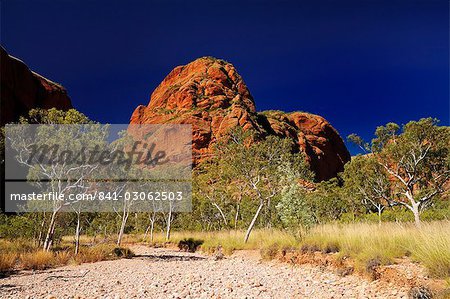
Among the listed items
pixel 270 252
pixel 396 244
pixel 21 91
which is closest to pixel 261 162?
pixel 270 252

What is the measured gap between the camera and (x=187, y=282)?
1052 cm

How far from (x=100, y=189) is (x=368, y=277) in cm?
2242

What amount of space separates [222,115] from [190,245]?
72526 millimetres

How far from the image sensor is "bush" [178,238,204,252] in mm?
29906

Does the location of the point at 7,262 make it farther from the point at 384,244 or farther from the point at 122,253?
the point at 384,244

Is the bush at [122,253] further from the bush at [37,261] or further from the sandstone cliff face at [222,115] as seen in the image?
the sandstone cliff face at [222,115]

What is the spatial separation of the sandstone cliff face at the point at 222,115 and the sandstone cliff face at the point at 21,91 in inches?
1278

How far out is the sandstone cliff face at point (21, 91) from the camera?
238 ft

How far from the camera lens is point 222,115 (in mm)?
100062

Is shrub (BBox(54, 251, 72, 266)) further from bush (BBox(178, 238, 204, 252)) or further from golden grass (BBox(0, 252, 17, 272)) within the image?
bush (BBox(178, 238, 204, 252))

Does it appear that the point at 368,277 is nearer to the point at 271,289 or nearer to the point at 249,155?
the point at 271,289

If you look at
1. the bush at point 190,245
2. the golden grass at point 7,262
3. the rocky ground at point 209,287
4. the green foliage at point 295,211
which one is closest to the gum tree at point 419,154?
the green foliage at point 295,211

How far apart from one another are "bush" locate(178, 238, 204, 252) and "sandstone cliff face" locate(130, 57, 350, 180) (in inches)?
2183

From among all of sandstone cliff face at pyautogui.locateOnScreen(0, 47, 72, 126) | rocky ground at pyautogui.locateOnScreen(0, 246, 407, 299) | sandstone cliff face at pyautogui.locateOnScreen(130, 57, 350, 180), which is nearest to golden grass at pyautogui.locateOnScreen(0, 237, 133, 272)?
rocky ground at pyautogui.locateOnScreen(0, 246, 407, 299)
